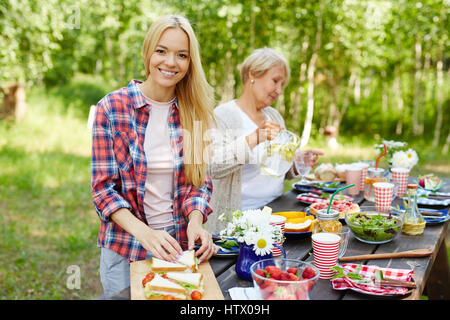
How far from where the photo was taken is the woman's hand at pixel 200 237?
1.82 metres

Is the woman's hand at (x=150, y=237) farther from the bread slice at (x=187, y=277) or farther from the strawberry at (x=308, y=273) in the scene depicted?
the strawberry at (x=308, y=273)

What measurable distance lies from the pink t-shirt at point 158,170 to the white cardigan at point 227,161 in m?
0.70

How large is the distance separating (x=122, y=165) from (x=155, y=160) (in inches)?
6.3

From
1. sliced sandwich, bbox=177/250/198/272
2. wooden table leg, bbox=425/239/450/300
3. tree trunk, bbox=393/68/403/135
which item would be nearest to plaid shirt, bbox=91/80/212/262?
sliced sandwich, bbox=177/250/198/272

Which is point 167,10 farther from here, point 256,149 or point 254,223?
point 254,223

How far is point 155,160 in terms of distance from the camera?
1.96 m

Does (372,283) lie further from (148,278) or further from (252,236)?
(148,278)

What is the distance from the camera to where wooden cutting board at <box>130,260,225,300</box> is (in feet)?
4.84

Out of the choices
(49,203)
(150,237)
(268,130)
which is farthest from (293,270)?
(49,203)

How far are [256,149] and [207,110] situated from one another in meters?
0.83

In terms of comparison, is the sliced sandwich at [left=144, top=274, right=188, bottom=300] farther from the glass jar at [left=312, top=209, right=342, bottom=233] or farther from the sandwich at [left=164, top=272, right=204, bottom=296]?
the glass jar at [left=312, top=209, right=342, bottom=233]

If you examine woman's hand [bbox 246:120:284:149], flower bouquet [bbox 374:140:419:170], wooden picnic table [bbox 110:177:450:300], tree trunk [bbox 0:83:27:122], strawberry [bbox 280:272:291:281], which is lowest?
wooden picnic table [bbox 110:177:450:300]

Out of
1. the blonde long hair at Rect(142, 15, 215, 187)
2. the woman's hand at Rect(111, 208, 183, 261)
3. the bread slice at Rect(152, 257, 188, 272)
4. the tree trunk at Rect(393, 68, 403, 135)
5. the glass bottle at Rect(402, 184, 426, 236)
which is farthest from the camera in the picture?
the tree trunk at Rect(393, 68, 403, 135)

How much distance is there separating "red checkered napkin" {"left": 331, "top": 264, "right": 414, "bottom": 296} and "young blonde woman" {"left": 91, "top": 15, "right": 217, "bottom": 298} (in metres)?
0.53
